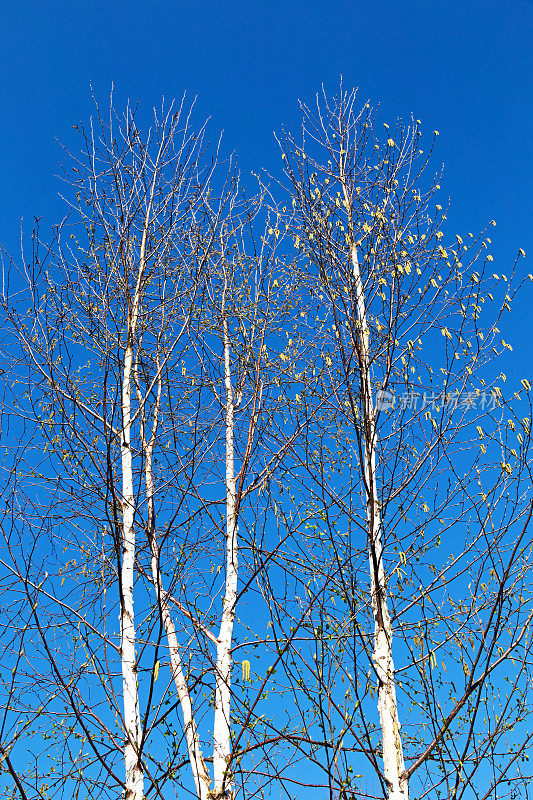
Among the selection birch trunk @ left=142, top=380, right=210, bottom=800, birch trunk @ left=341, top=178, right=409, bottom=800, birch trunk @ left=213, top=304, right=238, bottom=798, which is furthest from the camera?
birch trunk @ left=213, top=304, right=238, bottom=798

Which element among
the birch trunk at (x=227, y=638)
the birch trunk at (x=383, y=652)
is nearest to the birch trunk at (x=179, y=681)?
the birch trunk at (x=227, y=638)

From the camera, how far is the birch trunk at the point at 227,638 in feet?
13.8

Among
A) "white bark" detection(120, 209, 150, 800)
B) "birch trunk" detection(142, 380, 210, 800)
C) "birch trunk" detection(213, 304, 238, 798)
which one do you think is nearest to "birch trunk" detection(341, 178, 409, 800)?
"birch trunk" detection(213, 304, 238, 798)

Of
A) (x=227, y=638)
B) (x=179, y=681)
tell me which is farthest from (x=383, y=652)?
(x=179, y=681)

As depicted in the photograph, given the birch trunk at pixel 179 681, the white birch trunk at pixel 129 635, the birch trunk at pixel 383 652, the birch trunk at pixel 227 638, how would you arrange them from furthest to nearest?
the birch trunk at pixel 227 638
the white birch trunk at pixel 129 635
the birch trunk at pixel 179 681
the birch trunk at pixel 383 652

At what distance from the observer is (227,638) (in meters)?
4.86

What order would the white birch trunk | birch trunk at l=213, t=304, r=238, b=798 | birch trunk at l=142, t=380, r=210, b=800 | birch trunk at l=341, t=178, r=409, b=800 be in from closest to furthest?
birch trunk at l=341, t=178, r=409, b=800, birch trunk at l=142, t=380, r=210, b=800, the white birch trunk, birch trunk at l=213, t=304, r=238, b=798

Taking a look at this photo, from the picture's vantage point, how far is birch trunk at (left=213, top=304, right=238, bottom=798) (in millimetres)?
4194

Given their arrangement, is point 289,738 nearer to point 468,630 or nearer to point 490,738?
point 490,738

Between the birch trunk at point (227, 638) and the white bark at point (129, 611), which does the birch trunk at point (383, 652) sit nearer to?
the birch trunk at point (227, 638)

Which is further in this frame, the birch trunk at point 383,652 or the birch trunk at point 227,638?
the birch trunk at point 227,638

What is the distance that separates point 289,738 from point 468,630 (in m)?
1.50

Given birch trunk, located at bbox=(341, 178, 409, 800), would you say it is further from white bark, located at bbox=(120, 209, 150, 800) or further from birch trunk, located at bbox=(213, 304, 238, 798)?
white bark, located at bbox=(120, 209, 150, 800)

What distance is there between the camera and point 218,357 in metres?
6.01
